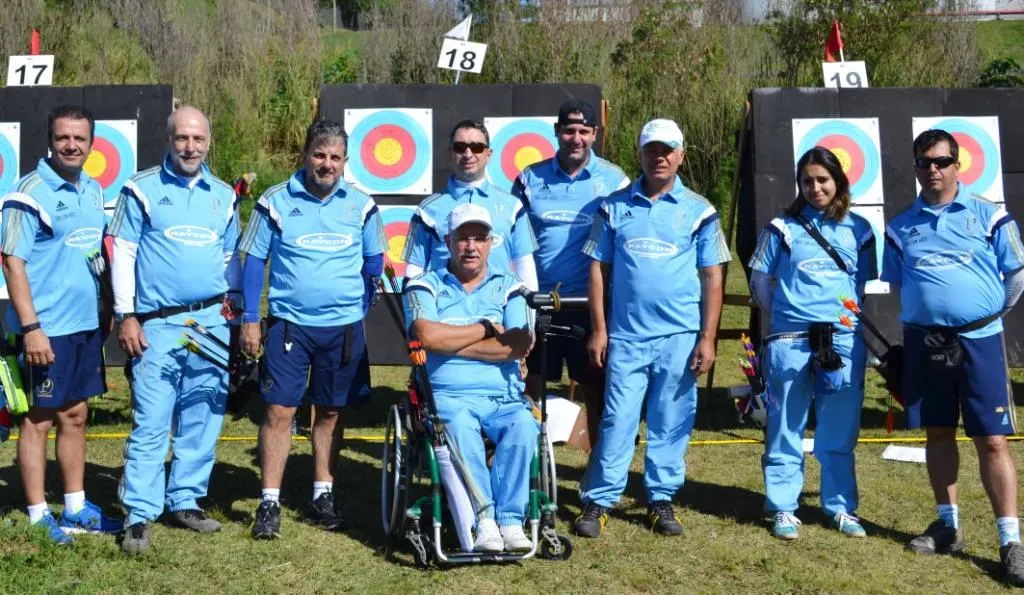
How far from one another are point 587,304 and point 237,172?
339 inches

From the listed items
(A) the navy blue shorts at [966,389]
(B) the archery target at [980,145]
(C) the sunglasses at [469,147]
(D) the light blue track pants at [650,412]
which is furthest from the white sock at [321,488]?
(B) the archery target at [980,145]

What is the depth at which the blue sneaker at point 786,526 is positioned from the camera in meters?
4.95

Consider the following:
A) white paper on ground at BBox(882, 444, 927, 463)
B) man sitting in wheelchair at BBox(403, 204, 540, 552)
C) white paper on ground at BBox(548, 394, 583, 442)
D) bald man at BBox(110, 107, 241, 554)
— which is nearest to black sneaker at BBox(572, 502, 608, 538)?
man sitting in wheelchair at BBox(403, 204, 540, 552)

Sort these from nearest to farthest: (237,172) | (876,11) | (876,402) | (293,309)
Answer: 1. (293,309)
2. (876,402)
3. (237,172)
4. (876,11)

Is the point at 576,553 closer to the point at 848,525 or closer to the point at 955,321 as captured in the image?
the point at 848,525

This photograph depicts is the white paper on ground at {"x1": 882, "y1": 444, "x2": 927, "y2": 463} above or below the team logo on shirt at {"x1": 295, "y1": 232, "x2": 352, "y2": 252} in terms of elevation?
below

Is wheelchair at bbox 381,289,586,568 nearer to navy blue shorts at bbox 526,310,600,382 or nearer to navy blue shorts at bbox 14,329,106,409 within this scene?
navy blue shorts at bbox 526,310,600,382

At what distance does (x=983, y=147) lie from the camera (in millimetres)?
7305

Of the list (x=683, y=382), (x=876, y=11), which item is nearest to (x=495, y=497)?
(x=683, y=382)

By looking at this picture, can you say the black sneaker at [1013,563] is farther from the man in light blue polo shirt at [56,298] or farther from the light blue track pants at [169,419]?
the man in light blue polo shirt at [56,298]

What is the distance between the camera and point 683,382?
500cm

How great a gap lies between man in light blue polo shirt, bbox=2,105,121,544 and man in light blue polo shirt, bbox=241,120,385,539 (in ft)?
2.17

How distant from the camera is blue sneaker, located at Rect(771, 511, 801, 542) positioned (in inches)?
195

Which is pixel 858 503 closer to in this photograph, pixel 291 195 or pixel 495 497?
pixel 495 497
